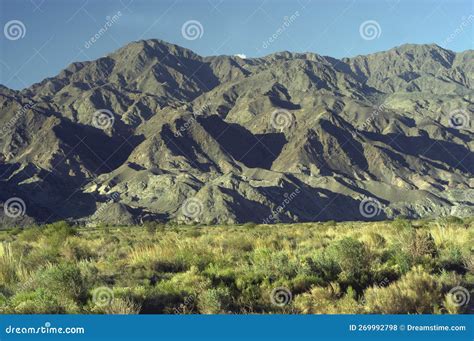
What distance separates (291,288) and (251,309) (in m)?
1.43

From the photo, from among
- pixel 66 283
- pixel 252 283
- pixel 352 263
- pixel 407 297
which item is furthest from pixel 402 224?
pixel 66 283

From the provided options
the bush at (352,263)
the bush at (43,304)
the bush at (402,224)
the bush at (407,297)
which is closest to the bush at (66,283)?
the bush at (43,304)

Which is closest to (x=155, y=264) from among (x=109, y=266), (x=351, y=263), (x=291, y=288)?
(x=109, y=266)

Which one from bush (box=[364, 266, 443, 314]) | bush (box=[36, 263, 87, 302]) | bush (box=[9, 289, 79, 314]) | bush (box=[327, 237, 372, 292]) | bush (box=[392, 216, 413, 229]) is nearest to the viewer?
bush (box=[364, 266, 443, 314])

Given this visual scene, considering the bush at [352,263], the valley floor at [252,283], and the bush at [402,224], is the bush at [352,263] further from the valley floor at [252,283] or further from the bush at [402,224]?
the bush at [402,224]

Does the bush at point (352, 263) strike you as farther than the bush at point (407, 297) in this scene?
Yes

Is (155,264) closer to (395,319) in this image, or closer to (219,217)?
(395,319)

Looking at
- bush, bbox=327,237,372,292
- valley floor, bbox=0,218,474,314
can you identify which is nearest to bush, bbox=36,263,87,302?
valley floor, bbox=0,218,474,314

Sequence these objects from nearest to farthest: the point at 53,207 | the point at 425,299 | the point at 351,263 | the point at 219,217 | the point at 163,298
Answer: the point at 425,299 → the point at 163,298 → the point at 351,263 → the point at 219,217 → the point at 53,207

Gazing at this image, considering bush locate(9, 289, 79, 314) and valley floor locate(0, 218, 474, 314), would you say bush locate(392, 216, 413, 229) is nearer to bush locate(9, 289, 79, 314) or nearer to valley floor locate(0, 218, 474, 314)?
valley floor locate(0, 218, 474, 314)

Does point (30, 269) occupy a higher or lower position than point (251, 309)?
lower

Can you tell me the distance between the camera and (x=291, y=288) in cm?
1105

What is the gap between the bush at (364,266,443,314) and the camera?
949 centimetres

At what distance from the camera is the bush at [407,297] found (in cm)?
949
